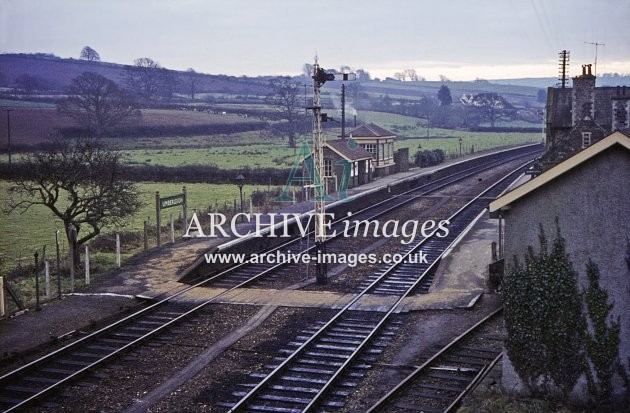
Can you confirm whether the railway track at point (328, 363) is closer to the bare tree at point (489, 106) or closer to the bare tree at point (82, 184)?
the bare tree at point (82, 184)

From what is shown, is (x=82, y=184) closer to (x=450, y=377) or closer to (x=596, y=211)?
(x=450, y=377)

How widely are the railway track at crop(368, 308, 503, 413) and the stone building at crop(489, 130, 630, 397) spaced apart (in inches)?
42.3

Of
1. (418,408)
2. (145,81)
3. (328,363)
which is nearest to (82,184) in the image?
(328,363)

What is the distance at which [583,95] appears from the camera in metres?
29.5

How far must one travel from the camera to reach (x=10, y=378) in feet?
40.7

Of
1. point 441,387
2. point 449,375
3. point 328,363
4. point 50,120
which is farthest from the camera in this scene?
point 50,120

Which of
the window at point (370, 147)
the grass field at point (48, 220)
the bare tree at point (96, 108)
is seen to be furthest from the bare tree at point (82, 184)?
the bare tree at point (96, 108)

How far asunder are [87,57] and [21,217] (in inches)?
4033

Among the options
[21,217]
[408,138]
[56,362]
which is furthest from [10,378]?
[408,138]

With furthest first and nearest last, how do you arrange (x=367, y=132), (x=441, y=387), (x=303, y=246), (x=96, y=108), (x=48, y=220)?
1. (x=96, y=108)
2. (x=367, y=132)
3. (x=48, y=220)
4. (x=303, y=246)
5. (x=441, y=387)

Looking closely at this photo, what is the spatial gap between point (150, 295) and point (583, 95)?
2073cm

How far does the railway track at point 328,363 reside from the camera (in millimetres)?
11461

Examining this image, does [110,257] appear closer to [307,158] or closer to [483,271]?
[483,271]

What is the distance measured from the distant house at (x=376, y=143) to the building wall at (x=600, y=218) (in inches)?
1413
